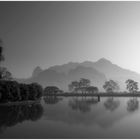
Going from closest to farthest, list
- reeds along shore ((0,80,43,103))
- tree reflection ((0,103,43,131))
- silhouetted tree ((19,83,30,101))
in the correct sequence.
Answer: tree reflection ((0,103,43,131)) → reeds along shore ((0,80,43,103)) → silhouetted tree ((19,83,30,101))

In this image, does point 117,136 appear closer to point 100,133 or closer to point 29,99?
point 100,133

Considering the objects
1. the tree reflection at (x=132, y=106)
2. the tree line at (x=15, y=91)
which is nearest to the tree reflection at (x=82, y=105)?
the tree reflection at (x=132, y=106)

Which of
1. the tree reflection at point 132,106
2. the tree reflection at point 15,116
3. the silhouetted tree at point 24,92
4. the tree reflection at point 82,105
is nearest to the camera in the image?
the tree reflection at point 15,116

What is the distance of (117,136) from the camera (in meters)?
13.2

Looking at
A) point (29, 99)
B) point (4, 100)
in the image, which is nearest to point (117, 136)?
point (4, 100)

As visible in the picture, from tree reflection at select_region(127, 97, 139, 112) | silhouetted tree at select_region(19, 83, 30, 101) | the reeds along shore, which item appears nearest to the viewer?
tree reflection at select_region(127, 97, 139, 112)

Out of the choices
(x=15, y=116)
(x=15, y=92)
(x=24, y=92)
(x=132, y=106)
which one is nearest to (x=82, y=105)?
(x=132, y=106)

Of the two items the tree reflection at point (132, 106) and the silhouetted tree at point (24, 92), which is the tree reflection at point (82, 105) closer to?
the tree reflection at point (132, 106)

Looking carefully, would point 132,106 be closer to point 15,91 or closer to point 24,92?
point 24,92

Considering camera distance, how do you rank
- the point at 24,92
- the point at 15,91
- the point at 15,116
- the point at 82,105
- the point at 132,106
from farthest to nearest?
the point at 24,92 → the point at 82,105 → the point at 15,91 → the point at 132,106 → the point at 15,116

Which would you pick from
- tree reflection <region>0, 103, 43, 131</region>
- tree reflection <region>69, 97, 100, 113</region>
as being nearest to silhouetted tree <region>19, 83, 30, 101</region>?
tree reflection <region>69, 97, 100, 113</region>

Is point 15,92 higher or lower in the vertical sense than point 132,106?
higher

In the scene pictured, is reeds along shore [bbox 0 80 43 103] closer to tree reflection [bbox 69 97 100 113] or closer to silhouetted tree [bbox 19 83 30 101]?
silhouetted tree [bbox 19 83 30 101]

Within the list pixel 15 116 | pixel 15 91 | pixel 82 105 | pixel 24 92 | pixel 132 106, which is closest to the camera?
pixel 15 116
